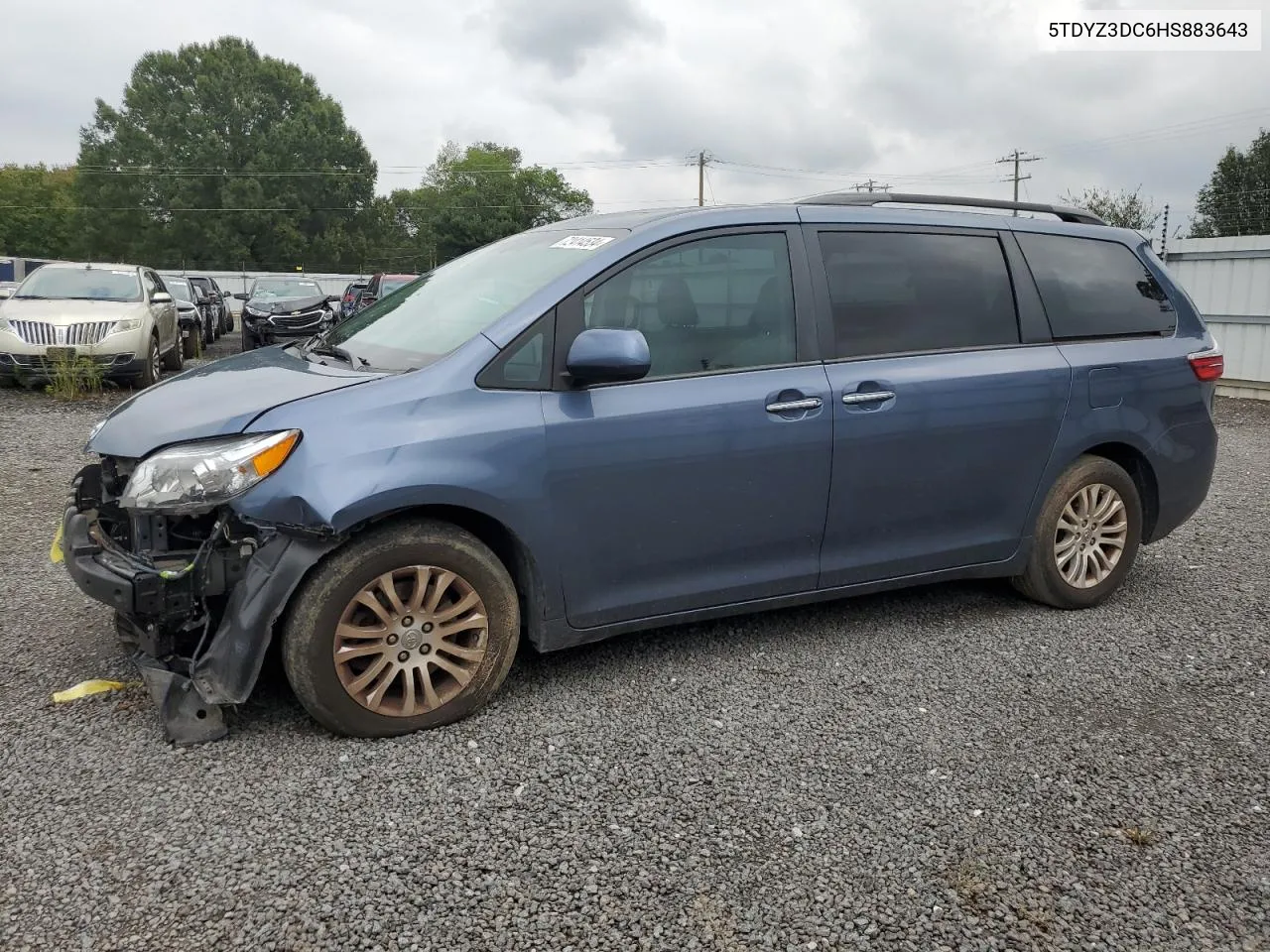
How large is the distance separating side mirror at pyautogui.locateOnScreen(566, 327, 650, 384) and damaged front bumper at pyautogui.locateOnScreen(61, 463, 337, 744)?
3.25ft

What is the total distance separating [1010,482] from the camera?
4.39 meters

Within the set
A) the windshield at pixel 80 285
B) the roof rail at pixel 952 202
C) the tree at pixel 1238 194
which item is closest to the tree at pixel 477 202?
the tree at pixel 1238 194

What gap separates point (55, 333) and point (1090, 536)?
12065 millimetres

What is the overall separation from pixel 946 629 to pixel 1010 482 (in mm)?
710

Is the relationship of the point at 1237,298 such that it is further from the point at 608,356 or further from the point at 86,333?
the point at 86,333

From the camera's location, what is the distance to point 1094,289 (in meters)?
4.71

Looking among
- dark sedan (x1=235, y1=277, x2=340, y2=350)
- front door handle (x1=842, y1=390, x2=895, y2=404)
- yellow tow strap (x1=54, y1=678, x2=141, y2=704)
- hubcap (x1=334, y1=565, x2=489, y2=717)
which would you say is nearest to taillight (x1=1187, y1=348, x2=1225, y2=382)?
front door handle (x1=842, y1=390, x2=895, y2=404)

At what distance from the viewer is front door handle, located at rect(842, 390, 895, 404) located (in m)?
3.94

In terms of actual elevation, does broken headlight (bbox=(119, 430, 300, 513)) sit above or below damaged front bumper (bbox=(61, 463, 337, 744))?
above

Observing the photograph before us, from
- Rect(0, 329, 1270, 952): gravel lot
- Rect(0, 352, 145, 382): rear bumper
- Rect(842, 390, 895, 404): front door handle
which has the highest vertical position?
Rect(842, 390, 895, 404): front door handle

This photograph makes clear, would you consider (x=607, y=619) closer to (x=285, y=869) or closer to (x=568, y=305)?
(x=568, y=305)

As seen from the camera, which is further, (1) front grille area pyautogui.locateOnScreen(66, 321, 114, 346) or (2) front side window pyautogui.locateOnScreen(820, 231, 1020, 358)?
(1) front grille area pyautogui.locateOnScreen(66, 321, 114, 346)

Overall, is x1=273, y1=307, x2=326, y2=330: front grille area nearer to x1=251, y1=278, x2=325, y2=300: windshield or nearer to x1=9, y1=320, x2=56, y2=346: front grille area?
x1=251, y1=278, x2=325, y2=300: windshield

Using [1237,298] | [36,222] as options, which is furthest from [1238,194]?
[36,222]
